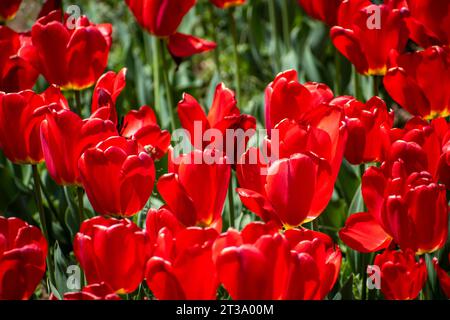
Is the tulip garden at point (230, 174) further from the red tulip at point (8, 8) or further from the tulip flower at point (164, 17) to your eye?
the red tulip at point (8, 8)

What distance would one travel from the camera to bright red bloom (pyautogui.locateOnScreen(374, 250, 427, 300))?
151 centimetres

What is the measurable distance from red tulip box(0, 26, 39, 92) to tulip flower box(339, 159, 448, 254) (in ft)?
3.23

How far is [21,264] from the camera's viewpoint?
1.42m

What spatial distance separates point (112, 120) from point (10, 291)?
20.4 inches

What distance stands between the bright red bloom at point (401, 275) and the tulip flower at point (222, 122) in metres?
0.37

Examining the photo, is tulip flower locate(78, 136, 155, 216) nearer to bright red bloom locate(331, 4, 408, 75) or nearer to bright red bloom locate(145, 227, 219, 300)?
bright red bloom locate(145, 227, 219, 300)

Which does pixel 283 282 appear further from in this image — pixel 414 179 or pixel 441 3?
pixel 441 3

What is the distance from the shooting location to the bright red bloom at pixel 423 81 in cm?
198

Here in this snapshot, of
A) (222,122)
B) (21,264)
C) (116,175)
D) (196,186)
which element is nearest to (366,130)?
(222,122)

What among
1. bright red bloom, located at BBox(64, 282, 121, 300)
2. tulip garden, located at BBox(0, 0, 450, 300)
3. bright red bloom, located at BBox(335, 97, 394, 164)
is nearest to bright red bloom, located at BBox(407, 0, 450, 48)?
tulip garden, located at BBox(0, 0, 450, 300)

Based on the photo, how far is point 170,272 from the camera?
129 centimetres

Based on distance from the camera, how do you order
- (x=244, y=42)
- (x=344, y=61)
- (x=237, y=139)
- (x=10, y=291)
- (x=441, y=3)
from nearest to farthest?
(x=10, y=291), (x=237, y=139), (x=441, y=3), (x=344, y=61), (x=244, y=42)

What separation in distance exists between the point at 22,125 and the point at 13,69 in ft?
1.45
